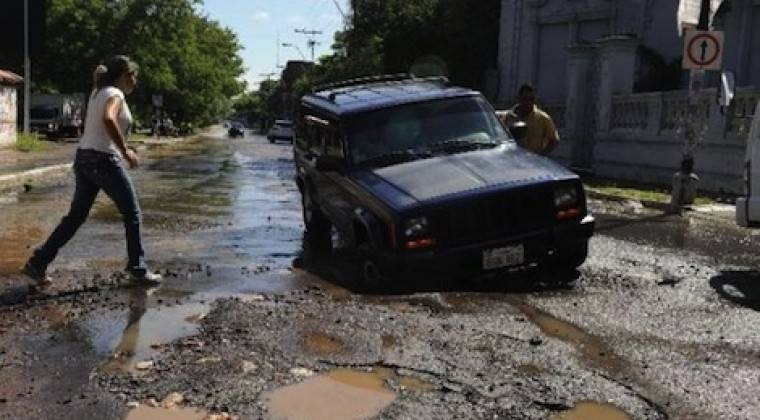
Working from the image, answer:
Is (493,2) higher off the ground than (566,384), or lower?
higher

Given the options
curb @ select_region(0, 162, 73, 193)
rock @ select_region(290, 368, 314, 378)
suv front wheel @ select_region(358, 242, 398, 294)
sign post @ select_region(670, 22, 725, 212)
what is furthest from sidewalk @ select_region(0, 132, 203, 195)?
rock @ select_region(290, 368, 314, 378)

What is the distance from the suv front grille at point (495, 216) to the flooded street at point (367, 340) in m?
0.48

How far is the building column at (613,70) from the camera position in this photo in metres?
22.1

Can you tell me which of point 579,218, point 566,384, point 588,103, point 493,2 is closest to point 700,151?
point 588,103

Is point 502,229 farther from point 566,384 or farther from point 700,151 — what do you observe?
point 700,151

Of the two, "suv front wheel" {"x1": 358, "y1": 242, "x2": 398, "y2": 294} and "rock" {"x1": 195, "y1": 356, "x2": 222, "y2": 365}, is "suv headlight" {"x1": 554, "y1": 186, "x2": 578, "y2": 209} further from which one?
"rock" {"x1": 195, "y1": 356, "x2": 222, "y2": 365}

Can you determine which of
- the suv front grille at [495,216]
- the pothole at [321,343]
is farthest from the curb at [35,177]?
the pothole at [321,343]

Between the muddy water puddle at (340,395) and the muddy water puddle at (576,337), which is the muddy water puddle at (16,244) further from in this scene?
the muddy water puddle at (576,337)

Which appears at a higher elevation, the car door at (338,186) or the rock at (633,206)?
the car door at (338,186)

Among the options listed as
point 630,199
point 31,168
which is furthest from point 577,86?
point 31,168

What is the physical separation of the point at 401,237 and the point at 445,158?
1.21 meters

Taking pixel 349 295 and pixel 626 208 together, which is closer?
pixel 349 295

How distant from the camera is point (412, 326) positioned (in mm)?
5988

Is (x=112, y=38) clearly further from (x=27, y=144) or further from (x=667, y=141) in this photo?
(x=667, y=141)
